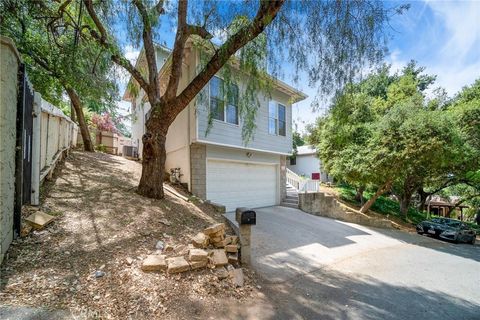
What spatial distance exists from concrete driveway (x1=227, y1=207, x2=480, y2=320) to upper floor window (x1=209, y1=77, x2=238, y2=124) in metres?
3.67

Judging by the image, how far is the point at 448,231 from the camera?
33.6 feet

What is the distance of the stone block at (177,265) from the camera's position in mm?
3173

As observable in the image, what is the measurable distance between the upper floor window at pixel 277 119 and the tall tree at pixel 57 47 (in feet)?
20.4

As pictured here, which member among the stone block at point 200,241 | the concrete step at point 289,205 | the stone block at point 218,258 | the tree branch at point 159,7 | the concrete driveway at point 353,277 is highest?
the tree branch at point 159,7

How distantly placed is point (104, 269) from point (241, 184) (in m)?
6.78

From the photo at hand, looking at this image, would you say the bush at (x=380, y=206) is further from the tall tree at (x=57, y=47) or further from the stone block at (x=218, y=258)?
the tall tree at (x=57, y=47)

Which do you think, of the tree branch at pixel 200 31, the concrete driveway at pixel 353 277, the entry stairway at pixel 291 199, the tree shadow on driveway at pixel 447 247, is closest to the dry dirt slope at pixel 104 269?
the concrete driveway at pixel 353 277

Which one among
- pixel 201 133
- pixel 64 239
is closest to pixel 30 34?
pixel 201 133

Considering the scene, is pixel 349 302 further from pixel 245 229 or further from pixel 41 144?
pixel 41 144

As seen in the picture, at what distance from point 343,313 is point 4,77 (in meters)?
4.98

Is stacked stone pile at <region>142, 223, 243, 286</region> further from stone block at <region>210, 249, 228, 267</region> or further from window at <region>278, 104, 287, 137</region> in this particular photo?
window at <region>278, 104, 287, 137</region>

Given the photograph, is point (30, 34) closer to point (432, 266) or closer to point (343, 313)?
point (343, 313)

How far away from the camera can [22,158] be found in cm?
294

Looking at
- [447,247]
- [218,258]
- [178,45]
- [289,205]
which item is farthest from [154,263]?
[447,247]
